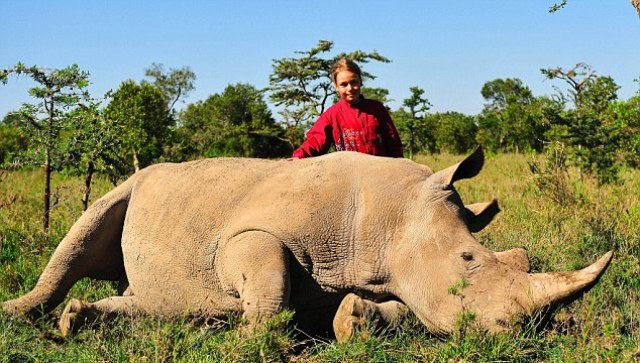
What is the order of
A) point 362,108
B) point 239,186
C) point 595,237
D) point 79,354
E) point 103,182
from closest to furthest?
point 79,354 < point 239,186 < point 362,108 < point 595,237 < point 103,182

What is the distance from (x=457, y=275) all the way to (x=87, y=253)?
257 centimetres

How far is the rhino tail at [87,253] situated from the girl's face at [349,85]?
5.44ft

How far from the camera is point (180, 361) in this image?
3.58 meters

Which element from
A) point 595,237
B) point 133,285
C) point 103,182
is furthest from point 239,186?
point 103,182

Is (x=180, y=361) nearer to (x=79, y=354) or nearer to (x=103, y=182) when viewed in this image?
(x=79, y=354)

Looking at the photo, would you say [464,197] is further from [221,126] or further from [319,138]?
[221,126]

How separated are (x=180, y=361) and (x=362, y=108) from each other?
2.59 m

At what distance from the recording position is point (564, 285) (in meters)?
3.57

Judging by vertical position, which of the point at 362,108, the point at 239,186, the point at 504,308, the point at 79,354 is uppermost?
the point at 362,108

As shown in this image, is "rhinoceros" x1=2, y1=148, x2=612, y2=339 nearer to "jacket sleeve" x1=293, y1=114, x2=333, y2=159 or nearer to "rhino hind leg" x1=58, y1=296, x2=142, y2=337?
"rhino hind leg" x1=58, y1=296, x2=142, y2=337

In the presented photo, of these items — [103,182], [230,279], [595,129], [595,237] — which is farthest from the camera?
[595,129]

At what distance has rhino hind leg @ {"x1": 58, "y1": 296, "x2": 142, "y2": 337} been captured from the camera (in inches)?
169

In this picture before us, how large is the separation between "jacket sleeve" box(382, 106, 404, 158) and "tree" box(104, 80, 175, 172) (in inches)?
135

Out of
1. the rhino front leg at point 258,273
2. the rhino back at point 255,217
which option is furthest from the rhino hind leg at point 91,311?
the rhino front leg at point 258,273
